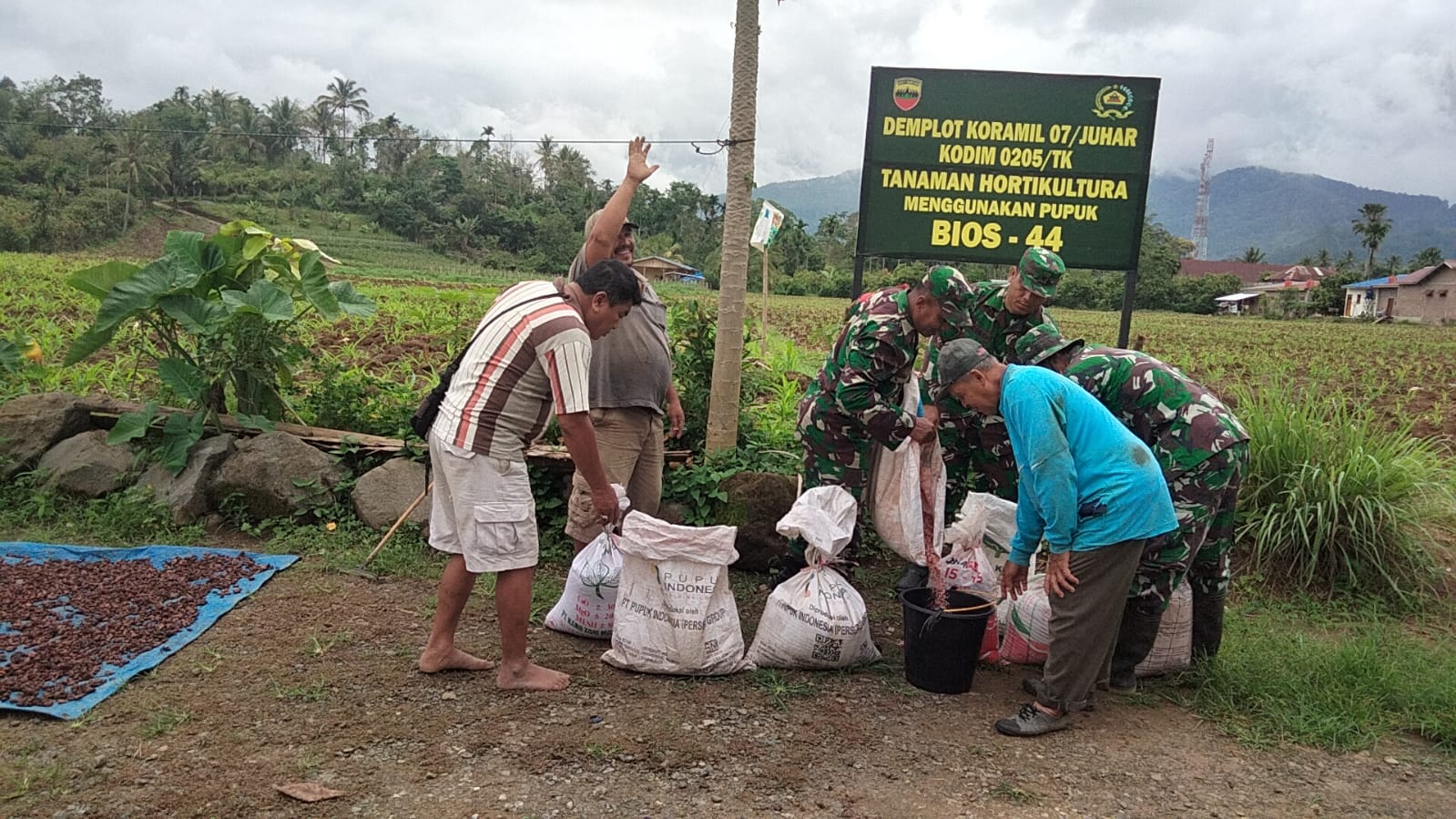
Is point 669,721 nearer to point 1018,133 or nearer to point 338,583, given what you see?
point 338,583

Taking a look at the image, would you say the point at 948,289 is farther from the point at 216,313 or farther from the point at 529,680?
the point at 216,313

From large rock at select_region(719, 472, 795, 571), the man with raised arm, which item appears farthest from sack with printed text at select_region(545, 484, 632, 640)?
large rock at select_region(719, 472, 795, 571)

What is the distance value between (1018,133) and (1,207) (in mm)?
31200

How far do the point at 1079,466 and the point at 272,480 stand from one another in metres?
4.31

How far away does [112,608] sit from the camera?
12.9ft

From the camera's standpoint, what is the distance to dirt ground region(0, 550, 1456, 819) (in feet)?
8.87

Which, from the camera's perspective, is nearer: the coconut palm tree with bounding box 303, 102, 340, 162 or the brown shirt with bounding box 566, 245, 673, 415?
the brown shirt with bounding box 566, 245, 673, 415

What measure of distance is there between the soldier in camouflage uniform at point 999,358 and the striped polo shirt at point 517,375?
5.41 ft

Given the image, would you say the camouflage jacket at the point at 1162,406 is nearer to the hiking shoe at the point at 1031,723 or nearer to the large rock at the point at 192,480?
the hiking shoe at the point at 1031,723

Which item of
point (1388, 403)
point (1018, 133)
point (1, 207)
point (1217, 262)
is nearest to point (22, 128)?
point (1, 207)

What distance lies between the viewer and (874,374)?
3.90m

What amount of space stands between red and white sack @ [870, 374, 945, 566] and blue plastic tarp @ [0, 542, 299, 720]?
9.54 ft

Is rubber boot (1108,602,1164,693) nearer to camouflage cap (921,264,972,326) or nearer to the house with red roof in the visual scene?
camouflage cap (921,264,972,326)

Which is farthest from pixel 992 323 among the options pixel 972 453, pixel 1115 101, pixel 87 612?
pixel 87 612
